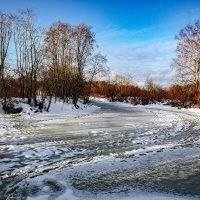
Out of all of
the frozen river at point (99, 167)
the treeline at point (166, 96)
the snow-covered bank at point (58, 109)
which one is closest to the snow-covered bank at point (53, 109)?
the snow-covered bank at point (58, 109)

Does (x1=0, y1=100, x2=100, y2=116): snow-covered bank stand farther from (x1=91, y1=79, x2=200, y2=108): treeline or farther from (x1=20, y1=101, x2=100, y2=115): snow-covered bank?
(x1=91, y1=79, x2=200, y2=108): treeline

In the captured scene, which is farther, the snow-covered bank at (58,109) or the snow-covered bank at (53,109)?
the snow-covered bank at (58,109)

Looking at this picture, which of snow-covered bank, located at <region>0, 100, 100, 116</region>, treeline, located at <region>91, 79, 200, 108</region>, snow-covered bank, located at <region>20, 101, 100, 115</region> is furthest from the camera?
treeline, located at <region>91, 79, 200, 108</region>

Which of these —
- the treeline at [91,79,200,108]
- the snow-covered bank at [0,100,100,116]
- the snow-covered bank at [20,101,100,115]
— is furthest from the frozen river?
the treeline at [91,79,200,108]

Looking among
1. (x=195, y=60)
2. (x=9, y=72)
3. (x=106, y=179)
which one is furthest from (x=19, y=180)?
(x=195, y=60)

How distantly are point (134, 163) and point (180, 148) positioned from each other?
2643 mm

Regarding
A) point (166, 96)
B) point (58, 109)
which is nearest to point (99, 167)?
point (58, 109)

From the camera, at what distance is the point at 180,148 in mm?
9641

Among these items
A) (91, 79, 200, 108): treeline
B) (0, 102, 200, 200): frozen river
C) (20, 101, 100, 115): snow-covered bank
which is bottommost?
(0, 102, 200, 200): frozen river

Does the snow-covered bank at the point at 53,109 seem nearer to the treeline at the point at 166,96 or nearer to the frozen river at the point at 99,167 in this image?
the frozen river at the point at 99,167

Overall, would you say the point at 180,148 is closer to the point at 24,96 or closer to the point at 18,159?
the point at 18,159

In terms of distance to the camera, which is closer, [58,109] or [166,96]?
[58,109]

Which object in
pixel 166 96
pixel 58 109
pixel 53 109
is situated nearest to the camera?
pixel 53 109

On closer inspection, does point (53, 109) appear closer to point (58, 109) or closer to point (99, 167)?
point (58, 109)
